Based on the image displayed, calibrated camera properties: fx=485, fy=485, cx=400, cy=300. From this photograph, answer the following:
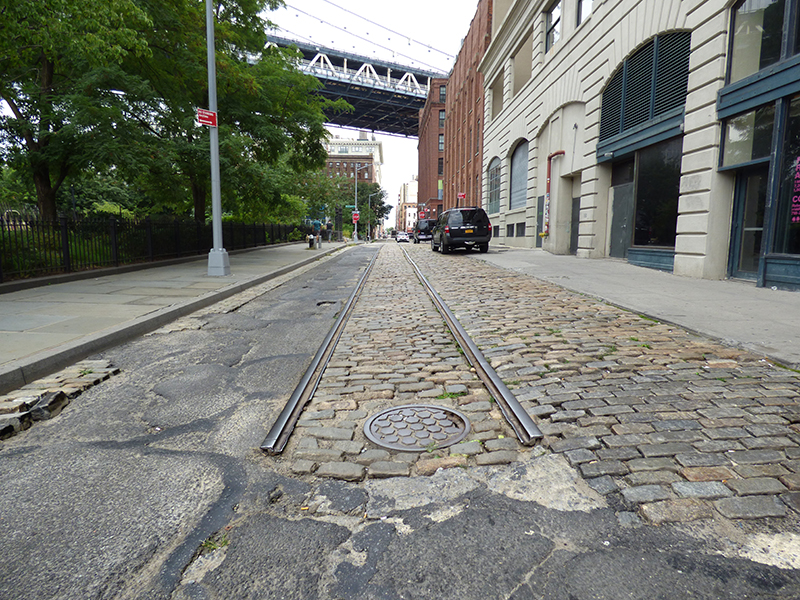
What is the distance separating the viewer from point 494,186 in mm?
34625

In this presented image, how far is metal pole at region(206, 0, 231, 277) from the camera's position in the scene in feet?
38.3

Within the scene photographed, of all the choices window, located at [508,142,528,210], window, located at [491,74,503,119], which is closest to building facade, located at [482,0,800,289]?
window, located at [508,142,528,210]

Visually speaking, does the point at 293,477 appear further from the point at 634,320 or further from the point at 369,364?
the point at 634,320

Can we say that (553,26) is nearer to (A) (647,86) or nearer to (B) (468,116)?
(A) (647,86)

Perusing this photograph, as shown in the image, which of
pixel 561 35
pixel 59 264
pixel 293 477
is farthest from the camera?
pixel 561 35

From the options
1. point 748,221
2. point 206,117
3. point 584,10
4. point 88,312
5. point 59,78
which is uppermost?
point 584,10

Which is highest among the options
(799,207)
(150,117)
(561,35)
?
(561,35)

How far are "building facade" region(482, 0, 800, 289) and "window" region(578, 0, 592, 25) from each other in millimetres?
52

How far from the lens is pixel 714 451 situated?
307cm

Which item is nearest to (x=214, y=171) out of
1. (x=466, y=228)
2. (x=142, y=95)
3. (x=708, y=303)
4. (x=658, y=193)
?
(x=142, y=95)

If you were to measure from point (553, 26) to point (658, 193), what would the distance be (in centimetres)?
1342

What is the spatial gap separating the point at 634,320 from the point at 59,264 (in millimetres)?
12424

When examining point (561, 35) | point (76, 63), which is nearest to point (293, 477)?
point (76, 63)

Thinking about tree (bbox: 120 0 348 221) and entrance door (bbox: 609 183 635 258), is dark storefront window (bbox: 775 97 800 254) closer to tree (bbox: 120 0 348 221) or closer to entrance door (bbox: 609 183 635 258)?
entrance door (bbox: 609 183 635 258)
